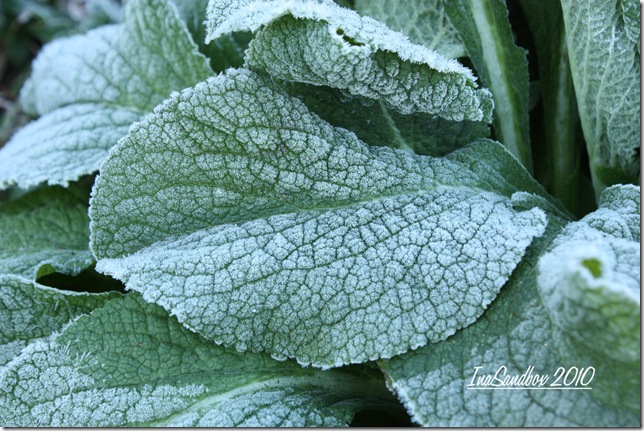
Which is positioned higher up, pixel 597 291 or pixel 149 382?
pixel 597 291

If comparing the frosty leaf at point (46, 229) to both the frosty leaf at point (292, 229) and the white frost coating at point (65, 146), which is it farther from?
the frosty leaf at point (292, 229)

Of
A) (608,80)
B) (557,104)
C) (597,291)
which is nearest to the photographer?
(597,291)

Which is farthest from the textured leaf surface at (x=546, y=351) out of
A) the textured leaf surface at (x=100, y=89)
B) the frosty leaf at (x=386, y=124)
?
the textured leaf surface at (x=100, y=89)

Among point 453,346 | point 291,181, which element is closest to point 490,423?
point 453,346

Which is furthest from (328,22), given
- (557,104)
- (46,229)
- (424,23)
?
(46,229)

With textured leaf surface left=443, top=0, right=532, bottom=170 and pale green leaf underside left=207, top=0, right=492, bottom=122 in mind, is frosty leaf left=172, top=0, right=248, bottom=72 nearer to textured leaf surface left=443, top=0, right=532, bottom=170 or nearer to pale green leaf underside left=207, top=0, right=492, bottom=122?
pale green leaf underside left=207, top=0, right=492, bottom=122

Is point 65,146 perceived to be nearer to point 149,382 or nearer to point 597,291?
point 149,382
